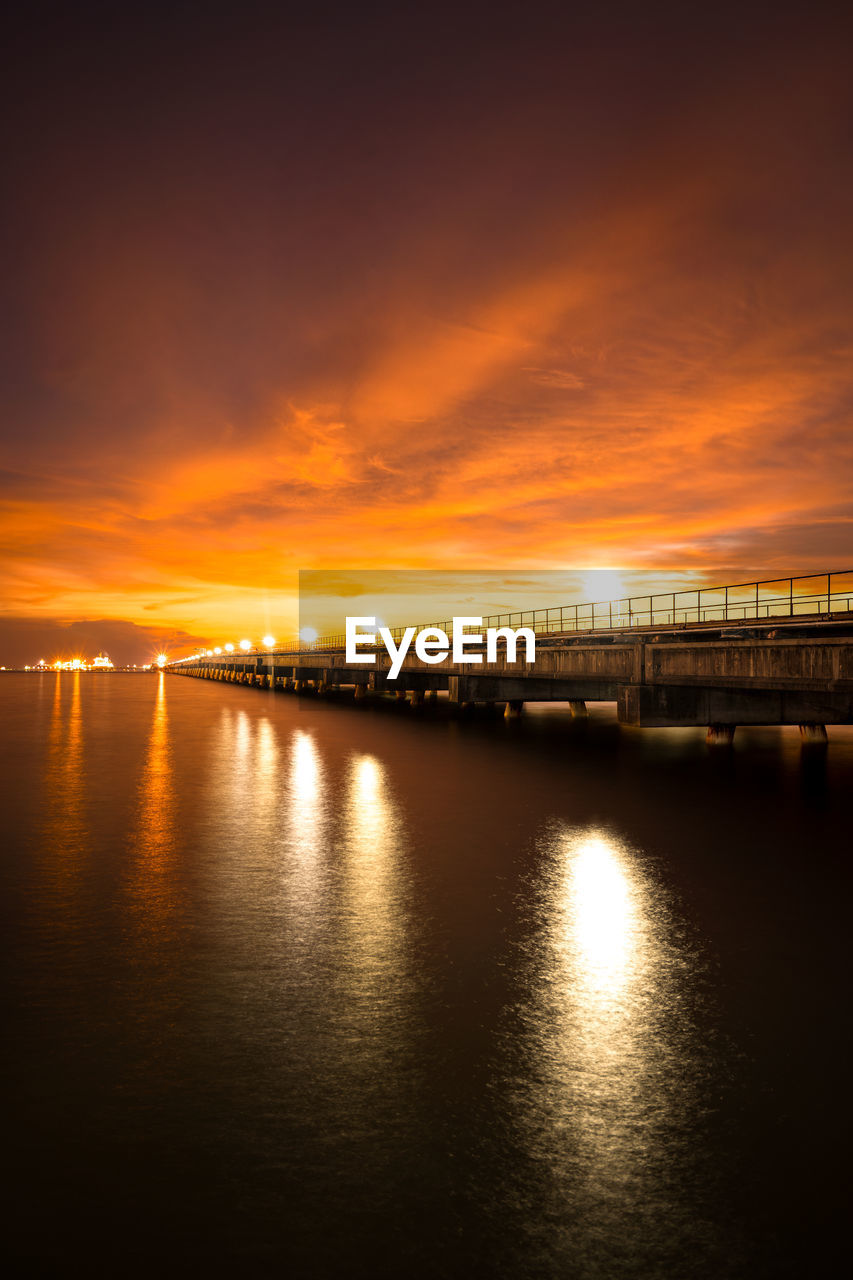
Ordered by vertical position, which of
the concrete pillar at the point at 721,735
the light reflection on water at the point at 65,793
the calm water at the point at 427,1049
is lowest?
the calm water at the point at 427,1049

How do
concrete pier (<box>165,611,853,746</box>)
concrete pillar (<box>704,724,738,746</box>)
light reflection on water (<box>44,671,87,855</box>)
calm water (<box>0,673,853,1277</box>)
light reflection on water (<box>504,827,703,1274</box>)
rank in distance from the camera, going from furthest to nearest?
concrete pillar (<box>704,724,738,746</box>) → concrete pier (<box>165,611,853,746</box>) → light reflection on water (<box>44,671,87,855</box>) → light reflection on water (<box>504,827,703,1274</box>) → calm water (<box>0,673,853,1277</box>)

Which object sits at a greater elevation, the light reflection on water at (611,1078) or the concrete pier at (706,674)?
the concrete pier at (706,674)

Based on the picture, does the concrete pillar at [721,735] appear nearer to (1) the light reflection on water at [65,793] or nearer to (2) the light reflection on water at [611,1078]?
(1) the light reflection on water at [65,793]

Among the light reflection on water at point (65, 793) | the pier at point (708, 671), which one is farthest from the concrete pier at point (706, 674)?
the light reflection on water at point (65, 793)

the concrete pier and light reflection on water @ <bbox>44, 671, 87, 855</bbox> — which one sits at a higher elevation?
the concrete pier

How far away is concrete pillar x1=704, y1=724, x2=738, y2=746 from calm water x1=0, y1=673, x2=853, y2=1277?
20.9 meters

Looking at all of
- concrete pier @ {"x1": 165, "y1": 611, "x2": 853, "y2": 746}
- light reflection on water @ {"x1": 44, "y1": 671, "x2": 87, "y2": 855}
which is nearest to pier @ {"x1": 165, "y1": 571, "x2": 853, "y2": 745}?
concrete pier @ {"x1": 165, "y1": 611, "x2": 853, "y2": 746}

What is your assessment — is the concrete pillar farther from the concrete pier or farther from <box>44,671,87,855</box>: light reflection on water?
<box>44,671,87,855</box>: light reflection on water

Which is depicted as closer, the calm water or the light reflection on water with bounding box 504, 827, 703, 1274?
the calm water

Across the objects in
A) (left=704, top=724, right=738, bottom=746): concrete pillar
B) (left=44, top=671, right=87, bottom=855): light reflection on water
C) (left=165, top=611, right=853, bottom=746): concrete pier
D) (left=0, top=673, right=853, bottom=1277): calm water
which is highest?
(left=165, top=611, right=853, bottom=746): concrete pier

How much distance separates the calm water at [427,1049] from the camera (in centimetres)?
602

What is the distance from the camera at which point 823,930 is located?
1295cm

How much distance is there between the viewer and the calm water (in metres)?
6.02

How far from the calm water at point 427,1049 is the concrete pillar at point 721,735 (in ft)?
68.7
